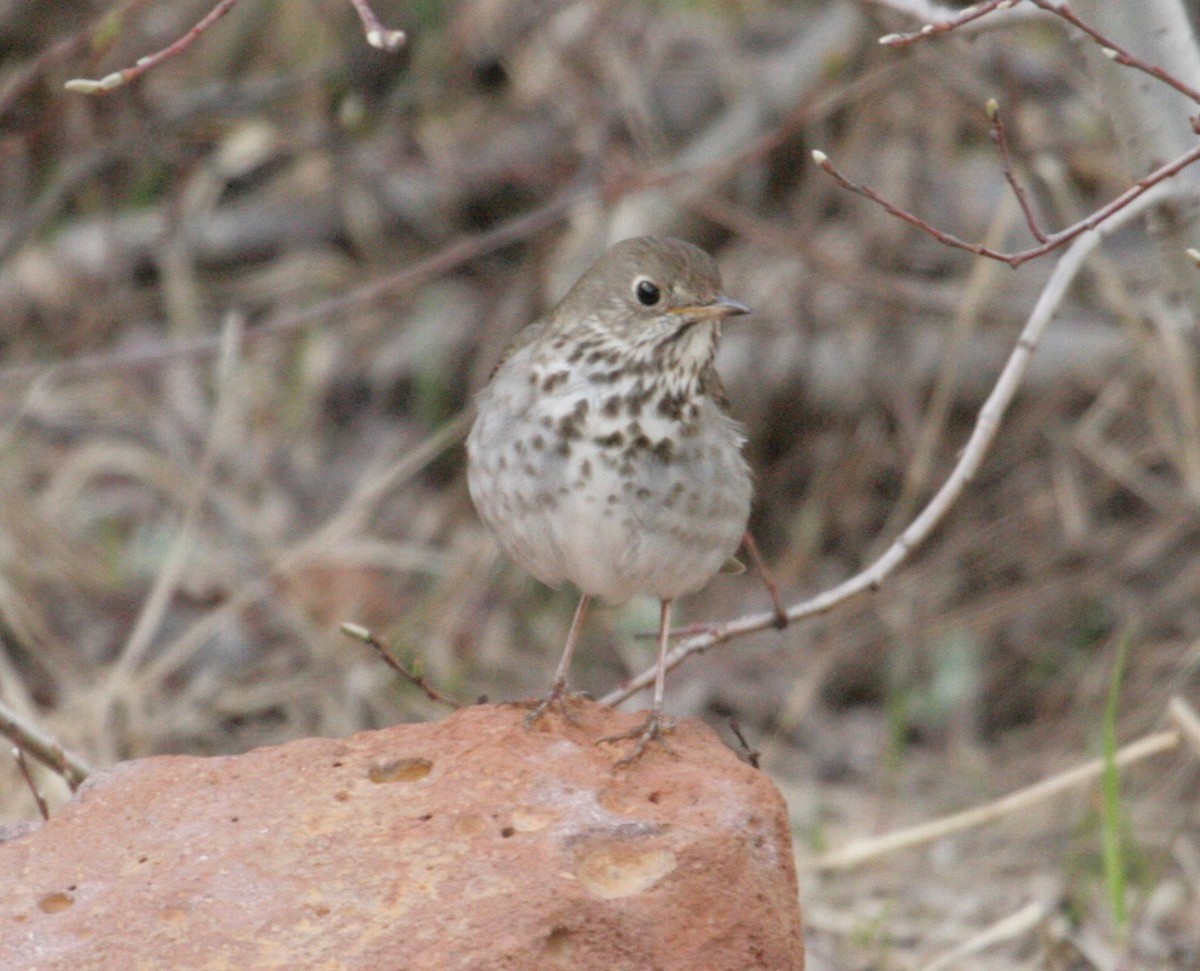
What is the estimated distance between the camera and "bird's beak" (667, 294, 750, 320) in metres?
4.19

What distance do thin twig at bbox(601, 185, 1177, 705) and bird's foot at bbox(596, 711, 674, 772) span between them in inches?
22.5

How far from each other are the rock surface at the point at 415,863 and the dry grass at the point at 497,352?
2.72 m

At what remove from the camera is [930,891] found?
6129 millimetres

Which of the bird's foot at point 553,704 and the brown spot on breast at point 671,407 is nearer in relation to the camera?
the bird's foot at point 553,704

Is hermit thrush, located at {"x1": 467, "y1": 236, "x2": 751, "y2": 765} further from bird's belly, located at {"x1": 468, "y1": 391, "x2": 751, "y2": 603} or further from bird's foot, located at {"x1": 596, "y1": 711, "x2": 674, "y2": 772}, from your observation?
bird's foot, located at {"x1": 596, "y1": 711, "x2": 674, "y2": 772}

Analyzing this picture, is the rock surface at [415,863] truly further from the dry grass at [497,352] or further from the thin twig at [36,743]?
the dry grass at [497,352]

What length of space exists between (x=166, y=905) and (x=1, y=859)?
1.19 ft

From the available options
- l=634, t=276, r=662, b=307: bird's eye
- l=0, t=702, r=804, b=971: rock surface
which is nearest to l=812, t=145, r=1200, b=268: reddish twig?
l=634, t=276, r=662, b=307: bird's eye

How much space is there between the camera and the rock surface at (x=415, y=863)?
120 inches

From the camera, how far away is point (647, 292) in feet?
14.0

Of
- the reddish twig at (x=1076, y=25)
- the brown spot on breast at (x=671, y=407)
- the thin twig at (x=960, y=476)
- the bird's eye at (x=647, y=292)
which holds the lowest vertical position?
the thin twig at (x=960, y=476)

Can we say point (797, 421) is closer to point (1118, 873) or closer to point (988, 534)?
point (988, 534)

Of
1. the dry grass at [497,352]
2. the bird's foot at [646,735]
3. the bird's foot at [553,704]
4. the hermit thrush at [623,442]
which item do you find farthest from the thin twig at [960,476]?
the dry grass at [497,352]

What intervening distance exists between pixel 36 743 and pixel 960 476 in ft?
6.92
